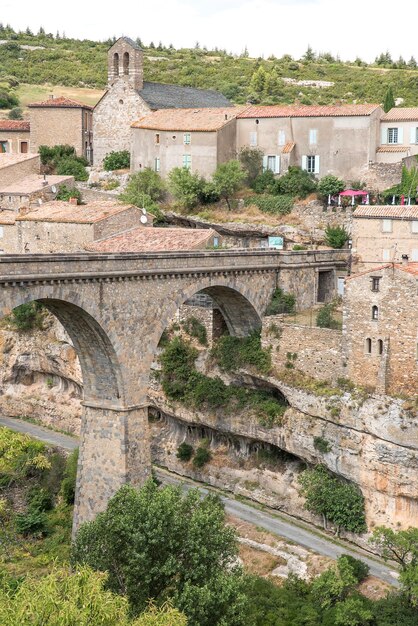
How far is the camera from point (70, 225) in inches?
2036

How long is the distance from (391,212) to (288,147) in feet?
47.8

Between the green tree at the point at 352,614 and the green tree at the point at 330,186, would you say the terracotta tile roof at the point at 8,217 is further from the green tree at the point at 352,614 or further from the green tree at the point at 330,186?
the green tree at the point at 352,614

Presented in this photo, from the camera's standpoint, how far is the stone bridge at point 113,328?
36562mm

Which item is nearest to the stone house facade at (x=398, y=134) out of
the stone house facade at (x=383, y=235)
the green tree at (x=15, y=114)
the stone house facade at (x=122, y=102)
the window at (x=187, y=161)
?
the window at (x=187, y=161)

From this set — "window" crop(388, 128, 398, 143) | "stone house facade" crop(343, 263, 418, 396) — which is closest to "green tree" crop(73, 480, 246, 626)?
"stone house facade" crop(343, 263, 418, 396)

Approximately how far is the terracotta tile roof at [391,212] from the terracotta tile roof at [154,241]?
7.15 meters

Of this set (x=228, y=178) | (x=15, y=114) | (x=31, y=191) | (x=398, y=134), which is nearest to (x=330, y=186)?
(x=398, y=134)

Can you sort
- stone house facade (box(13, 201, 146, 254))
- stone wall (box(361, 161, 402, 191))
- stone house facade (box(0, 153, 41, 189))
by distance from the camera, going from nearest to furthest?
stone house facade (box(13, 201, 146, 254)) → stone wall (box(361, 161, 402, 191)) → stone house facade (box(0, 153, 41, 189))

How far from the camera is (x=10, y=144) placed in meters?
72.2

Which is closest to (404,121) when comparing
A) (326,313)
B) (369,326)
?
(326,313)

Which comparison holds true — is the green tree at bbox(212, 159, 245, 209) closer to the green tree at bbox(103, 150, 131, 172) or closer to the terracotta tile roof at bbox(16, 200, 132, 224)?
the terracotta tile roof at bbox(16, 200, 132, 224)

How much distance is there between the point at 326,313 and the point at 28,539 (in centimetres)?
1558

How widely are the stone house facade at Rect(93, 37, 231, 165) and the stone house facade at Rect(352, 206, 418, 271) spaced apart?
23.8 metres

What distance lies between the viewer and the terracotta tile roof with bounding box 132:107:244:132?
195ft
